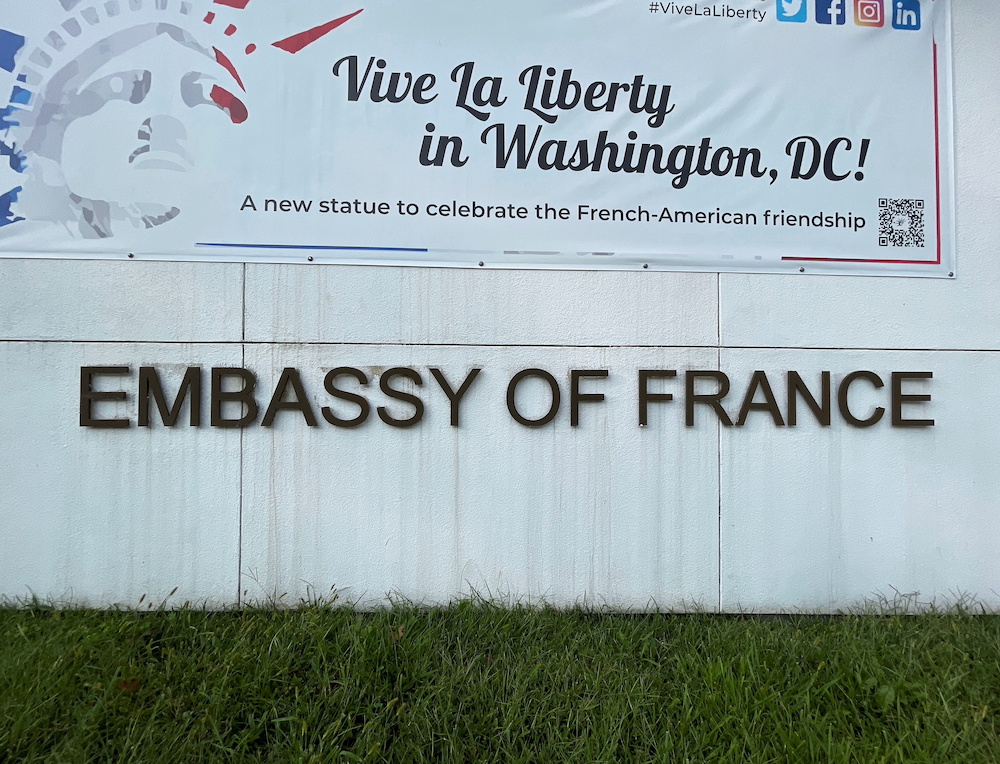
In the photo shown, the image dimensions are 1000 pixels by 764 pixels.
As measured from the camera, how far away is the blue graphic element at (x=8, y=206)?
2.76 m

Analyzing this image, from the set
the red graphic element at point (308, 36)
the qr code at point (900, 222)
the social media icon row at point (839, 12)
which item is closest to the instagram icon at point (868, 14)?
the social media icon row at point (839, 12)

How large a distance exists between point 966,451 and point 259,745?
11.0 feet

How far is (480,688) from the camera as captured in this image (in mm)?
2285

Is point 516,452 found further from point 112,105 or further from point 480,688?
point 112,105

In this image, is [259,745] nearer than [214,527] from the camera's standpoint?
Yes

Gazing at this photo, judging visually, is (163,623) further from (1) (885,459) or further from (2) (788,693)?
(1) (885,459)

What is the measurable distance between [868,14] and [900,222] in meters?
1.03

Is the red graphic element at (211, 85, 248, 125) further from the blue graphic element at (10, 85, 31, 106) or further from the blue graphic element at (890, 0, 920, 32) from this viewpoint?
the blue graphic element at (890, 0, 920, 32)

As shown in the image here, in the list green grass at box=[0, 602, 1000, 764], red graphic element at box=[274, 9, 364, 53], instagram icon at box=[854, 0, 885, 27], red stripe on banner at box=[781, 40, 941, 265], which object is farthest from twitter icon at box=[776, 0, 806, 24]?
green grass at box=[0, 602, 1000, 764]

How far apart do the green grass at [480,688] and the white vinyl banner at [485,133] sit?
1.65m

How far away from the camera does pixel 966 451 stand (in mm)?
2965

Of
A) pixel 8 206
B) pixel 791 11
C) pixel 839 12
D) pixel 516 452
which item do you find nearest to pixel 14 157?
pixel 8 206

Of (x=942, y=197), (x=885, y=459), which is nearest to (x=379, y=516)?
(x=885, y=459)

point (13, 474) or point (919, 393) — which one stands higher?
point (919, 393)
